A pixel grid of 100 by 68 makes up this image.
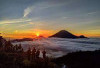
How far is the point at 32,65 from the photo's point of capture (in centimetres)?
1659

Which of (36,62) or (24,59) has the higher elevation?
(24,59)

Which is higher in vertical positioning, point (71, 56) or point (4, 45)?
point (4, 45)

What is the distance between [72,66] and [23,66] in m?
7.91

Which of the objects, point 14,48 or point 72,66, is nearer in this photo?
point 72,66

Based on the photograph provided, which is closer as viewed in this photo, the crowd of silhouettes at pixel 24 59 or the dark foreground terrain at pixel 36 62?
the crowd of silhouettes at pixel 24 59

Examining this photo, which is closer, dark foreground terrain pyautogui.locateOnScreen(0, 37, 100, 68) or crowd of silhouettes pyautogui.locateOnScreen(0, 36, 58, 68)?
crowd of silhouettes pyautogui.locateOnScreen(0, 36, 58, 68)

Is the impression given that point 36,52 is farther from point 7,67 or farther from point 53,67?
point 7,67

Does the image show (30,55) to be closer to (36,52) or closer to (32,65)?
(36,52)

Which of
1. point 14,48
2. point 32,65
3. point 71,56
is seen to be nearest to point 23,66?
point 32,65

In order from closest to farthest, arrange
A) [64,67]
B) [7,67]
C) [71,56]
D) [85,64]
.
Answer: [7,67] < [64,67] < [85,64] < [71,56]

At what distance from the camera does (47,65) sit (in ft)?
58.2

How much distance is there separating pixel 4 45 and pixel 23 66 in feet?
66.3

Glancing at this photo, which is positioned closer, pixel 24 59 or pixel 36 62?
pixel 36 62

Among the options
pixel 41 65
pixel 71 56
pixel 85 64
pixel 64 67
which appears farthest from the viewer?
pixel 71 56
